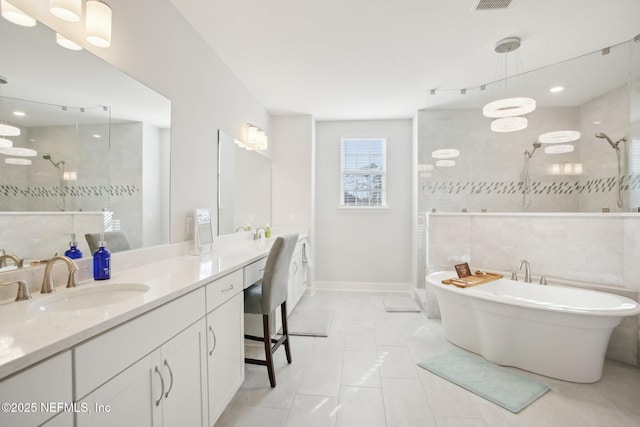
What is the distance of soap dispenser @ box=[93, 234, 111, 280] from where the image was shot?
50.0 inches

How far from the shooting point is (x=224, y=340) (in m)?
1.55

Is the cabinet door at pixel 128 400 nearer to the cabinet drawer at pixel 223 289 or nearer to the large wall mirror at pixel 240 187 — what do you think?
the cabinet drawer at pixel 223 289

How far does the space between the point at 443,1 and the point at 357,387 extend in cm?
265

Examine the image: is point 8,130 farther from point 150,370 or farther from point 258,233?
point 258,233

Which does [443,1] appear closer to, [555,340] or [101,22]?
[101,22]

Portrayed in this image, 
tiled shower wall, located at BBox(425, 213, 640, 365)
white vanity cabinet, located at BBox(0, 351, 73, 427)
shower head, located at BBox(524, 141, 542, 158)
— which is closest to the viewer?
white vanity cabinet, located at BBox(0, 351, 73, 427)

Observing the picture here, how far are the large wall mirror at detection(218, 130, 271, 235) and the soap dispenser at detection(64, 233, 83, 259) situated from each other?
4.19 feet

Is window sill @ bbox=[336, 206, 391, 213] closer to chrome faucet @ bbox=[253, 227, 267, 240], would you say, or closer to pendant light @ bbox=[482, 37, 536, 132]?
chrome faucet @ bbox=[253, 227, 267, 240]

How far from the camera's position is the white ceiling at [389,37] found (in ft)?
6.33

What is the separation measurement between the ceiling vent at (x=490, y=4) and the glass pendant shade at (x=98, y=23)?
82.7 inches

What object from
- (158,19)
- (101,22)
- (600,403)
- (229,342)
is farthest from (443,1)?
(600,403)

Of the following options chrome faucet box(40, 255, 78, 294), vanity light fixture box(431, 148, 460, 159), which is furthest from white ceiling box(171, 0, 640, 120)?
chrome faucet box(40, 255, 78, 294)

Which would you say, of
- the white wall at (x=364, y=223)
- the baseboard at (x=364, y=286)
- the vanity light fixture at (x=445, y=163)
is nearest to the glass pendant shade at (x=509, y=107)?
the vanity light fixture at (x=445, y=163)

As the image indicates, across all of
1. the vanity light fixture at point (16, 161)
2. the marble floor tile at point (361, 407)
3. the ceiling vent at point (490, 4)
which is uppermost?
the ceiling vent at point (490, 4)
